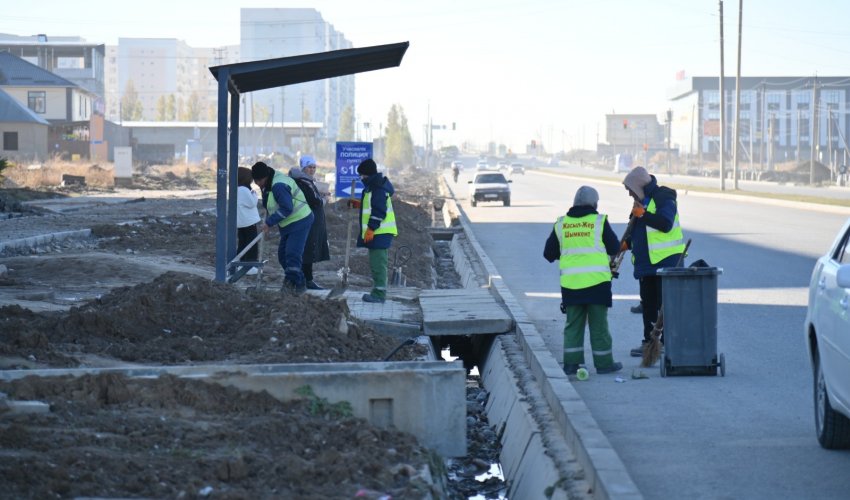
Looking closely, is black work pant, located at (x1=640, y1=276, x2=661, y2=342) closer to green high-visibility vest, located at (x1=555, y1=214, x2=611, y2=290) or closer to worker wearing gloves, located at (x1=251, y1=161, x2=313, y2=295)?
green high-visibility vest, located at (x1=555, y1=214, x2=611, y2=290)

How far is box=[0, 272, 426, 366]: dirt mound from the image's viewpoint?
9.64 meters

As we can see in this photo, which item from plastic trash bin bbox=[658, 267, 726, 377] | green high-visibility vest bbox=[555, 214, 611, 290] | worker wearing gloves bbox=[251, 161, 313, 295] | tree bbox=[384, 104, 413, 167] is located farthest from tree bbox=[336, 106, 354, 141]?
plastic trash bin bbox=[658, 267, 726, 377]

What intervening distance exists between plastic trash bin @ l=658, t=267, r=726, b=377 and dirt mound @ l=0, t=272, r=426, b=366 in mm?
2392

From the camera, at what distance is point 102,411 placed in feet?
23.8

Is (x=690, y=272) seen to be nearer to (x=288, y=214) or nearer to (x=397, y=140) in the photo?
(x=288, y=214)

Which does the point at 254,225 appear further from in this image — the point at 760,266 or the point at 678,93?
the point at 678,93

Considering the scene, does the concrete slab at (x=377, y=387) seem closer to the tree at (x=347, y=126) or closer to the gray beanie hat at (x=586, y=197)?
the gray beanie hat at (x=586, y=197)

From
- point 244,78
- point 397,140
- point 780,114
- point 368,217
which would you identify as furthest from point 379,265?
point 780,114

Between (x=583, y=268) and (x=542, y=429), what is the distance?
253 centimetres

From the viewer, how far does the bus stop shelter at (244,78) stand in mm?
12211

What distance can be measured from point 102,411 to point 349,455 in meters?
1.63

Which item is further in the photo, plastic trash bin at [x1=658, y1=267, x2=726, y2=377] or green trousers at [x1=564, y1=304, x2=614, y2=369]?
green trousers at [x1=564, y1=304, x2=614, y2=369]

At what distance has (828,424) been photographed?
7.16 metres

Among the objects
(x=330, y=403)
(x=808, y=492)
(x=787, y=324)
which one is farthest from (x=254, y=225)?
(x=808, y=492)
